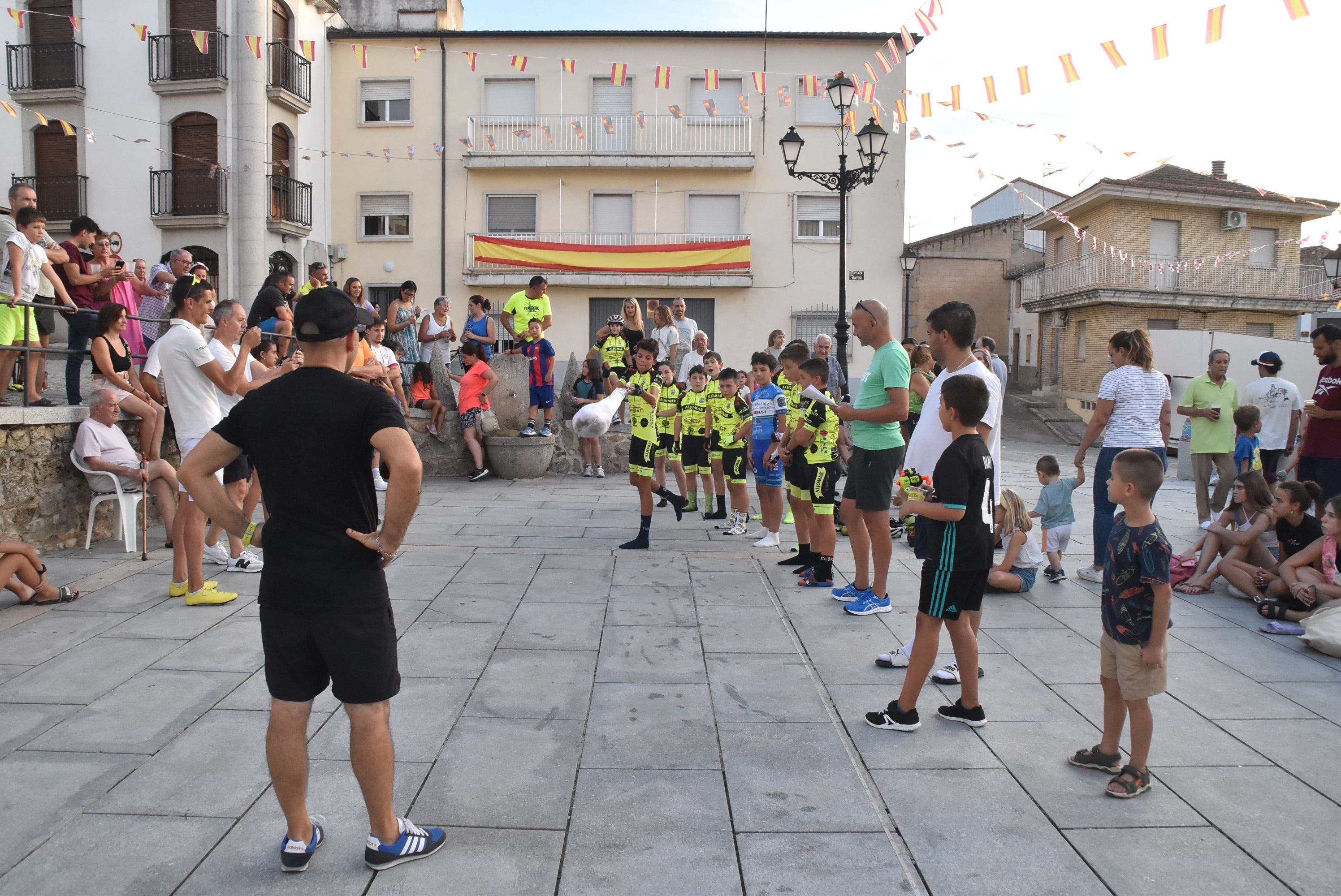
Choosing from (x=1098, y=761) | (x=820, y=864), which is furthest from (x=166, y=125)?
(x=1098, y=761)

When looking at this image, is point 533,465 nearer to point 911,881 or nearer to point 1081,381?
point 911,881

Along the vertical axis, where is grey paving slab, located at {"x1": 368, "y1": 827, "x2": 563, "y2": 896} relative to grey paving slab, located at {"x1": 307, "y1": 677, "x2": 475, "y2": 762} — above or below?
below

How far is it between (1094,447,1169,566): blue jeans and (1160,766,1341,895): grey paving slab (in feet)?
9.40

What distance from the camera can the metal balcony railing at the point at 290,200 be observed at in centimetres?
2227

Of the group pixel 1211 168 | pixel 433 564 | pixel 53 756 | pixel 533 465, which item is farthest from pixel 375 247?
pixel 1211 168

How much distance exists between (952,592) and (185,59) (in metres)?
24.3

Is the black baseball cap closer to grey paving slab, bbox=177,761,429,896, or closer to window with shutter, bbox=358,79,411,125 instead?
grey paving slab, bbox=177,761,429,896

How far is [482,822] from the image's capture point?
305cm

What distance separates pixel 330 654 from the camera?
2.63 meters

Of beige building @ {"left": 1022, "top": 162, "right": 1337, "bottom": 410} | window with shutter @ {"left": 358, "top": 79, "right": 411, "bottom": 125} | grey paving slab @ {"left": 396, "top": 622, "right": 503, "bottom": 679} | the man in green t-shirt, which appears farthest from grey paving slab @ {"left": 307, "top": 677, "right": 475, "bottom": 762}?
beige building @ {"left": 1022, "top": 162, "right": 1337, "bottom": 410}

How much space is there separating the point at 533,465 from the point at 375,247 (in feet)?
51.6

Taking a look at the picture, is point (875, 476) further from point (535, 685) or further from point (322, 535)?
point (322, 535)

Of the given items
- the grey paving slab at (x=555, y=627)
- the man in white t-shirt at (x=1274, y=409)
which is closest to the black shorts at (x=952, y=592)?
the grey paving slab at (x=555, y=627)

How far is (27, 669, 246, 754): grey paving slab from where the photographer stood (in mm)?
3611
